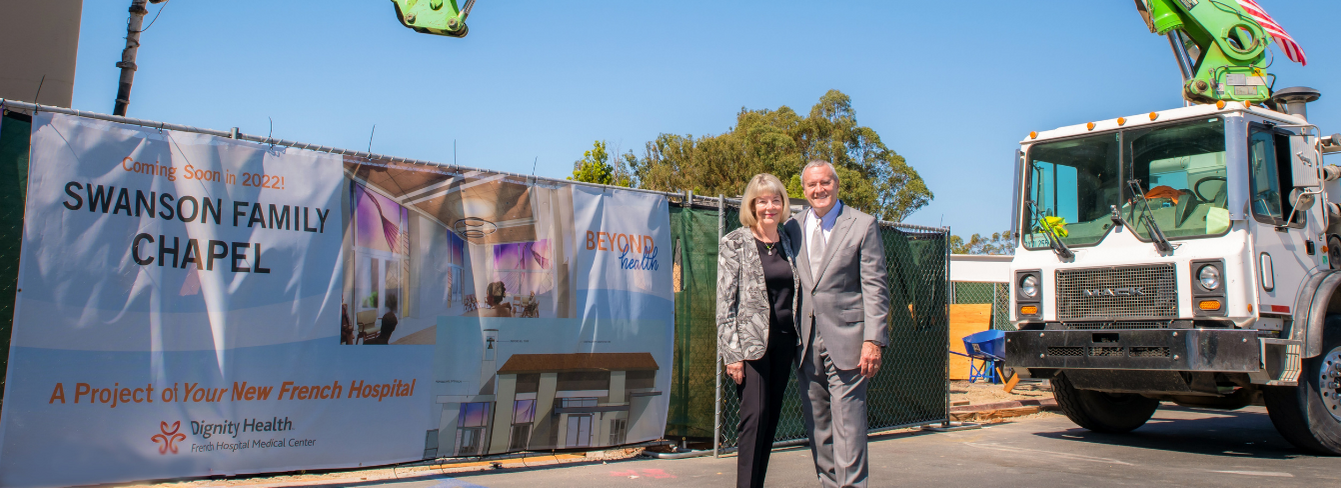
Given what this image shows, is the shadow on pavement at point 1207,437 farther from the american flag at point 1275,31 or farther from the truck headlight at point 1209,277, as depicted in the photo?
the american flag at point 1275,31

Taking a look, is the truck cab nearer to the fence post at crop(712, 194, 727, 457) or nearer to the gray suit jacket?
the fence post at crop(712, 194, 727, 457)

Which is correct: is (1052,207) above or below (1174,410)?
above

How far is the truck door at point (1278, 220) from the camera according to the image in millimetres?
6746

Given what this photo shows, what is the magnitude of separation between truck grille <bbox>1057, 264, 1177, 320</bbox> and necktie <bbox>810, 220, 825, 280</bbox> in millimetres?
3971

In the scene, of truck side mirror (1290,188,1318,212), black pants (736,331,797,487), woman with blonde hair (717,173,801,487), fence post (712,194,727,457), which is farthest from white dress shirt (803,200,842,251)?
truck side mirror (1290,188,1318,212)

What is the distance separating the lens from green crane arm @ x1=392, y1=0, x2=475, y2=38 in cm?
745

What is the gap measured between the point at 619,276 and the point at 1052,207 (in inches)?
163

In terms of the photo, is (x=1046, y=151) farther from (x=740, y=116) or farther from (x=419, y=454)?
(x=740, y=116)

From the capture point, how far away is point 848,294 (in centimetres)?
419

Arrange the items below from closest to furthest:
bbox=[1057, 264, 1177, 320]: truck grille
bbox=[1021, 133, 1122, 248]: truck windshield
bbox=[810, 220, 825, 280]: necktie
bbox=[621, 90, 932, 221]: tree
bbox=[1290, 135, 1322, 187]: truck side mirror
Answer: bbox=[810, 220, 825, 280]: necktie < bbox=[1057, 264, 1177, 320]: truck grille < bbox=[1290, 135, 1322, 187]: truck side mirror < bbox=[1021, 133, 1122, 248]: truck windshield < bbox=[621, 90, 932, 221]: tree

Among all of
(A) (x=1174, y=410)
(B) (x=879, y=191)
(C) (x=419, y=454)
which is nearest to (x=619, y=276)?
(C) (x=419, y=454)

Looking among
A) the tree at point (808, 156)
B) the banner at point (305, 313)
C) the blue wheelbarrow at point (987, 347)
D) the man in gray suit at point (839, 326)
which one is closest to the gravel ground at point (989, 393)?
the blue wheelbarrow at point (987, 347)

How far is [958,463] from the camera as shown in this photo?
6.61 metres

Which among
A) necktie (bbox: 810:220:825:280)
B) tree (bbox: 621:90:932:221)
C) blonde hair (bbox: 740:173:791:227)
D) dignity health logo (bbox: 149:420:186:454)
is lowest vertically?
dignity health logo (bbox: 149:420:186:454)
